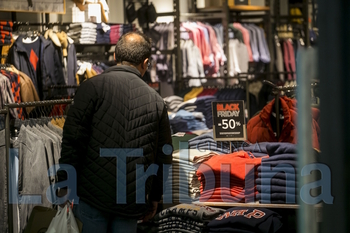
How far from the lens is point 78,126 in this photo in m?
2.61

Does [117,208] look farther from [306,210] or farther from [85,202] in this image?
[306,210]

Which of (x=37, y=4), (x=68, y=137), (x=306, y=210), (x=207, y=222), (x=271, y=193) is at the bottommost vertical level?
(x=207, y=222)

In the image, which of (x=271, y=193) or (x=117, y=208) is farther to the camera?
(x=271, y=193)

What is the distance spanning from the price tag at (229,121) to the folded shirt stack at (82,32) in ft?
13.1

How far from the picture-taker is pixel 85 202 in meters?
2.69

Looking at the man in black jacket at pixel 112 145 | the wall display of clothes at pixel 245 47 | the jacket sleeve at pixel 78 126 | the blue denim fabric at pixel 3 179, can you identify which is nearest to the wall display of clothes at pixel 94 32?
the wall display of clothes at pixel 245 47

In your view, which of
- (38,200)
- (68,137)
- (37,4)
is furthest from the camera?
(37,4)

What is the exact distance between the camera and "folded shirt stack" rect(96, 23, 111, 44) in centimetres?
710

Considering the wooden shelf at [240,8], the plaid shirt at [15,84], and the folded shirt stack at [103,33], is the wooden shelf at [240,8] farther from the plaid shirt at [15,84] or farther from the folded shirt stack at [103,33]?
the plaid shirt at [15,84]

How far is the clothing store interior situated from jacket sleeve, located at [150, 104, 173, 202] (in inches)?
18.2

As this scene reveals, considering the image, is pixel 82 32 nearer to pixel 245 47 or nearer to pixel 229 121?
pixel 245 47

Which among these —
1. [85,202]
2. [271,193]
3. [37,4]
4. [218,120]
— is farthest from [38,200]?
[37,4]

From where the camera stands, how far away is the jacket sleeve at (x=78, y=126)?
2.61 meters

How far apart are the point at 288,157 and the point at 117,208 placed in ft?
3.65
